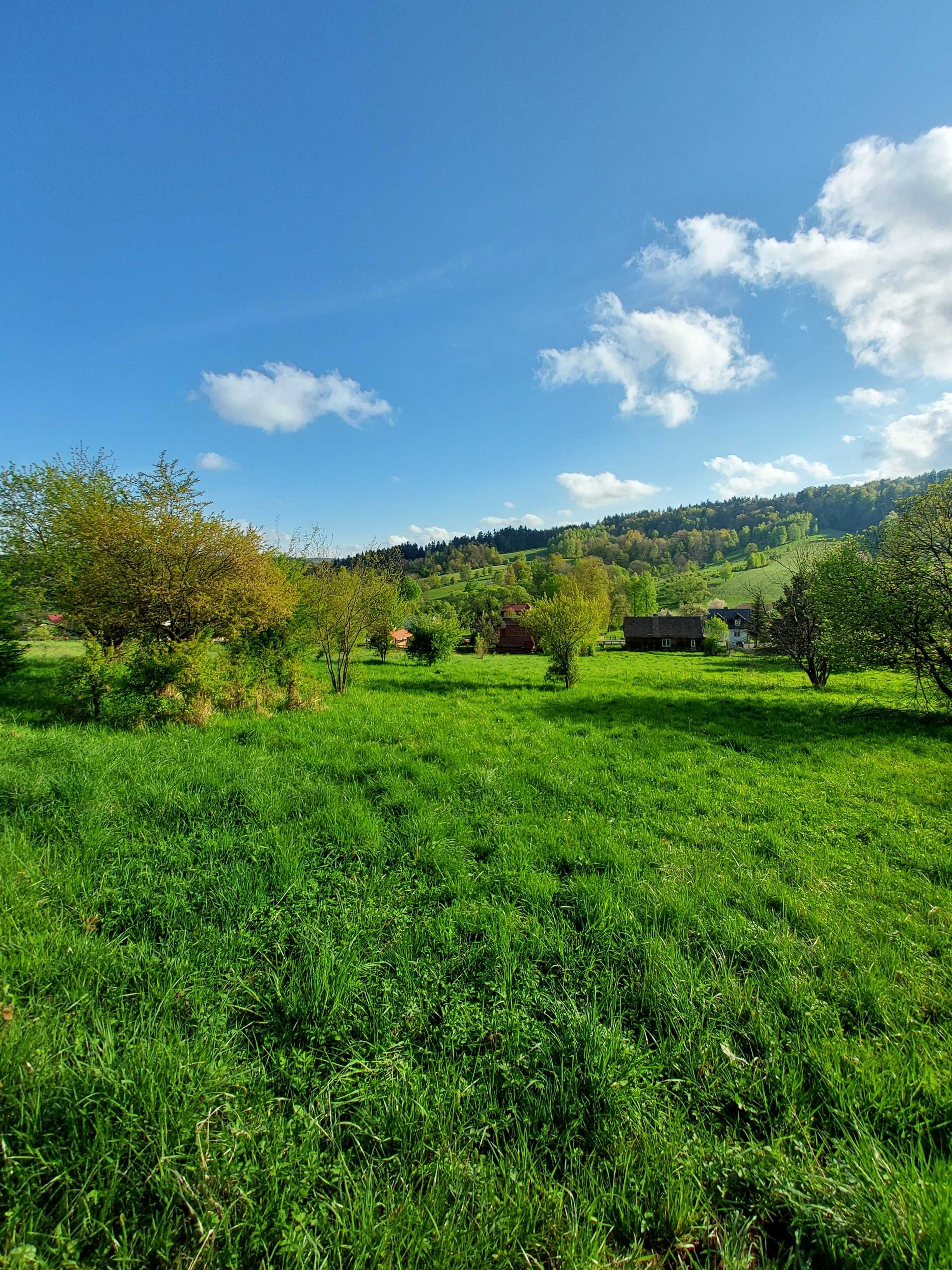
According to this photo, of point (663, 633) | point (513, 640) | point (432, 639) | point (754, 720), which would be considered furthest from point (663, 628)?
point (754, 720)

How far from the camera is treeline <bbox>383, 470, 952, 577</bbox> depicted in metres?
144

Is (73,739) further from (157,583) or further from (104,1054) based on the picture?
(104,1054)

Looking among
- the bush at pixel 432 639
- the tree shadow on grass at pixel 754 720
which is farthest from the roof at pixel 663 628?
the tree shadow on grass at pixel 754 720

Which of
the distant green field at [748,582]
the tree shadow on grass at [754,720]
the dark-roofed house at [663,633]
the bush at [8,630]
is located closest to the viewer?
the tree shadow on grass at [754,720]

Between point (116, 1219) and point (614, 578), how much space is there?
9540cm

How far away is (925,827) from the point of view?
6.40 meters

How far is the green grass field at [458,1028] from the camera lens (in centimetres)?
185

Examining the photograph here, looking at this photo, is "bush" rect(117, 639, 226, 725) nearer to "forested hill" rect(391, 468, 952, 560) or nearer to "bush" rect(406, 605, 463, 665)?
"bush" rect(406, 605, 463, 665)

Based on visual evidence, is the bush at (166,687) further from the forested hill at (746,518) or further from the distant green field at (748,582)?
the forested hill at (746,518)

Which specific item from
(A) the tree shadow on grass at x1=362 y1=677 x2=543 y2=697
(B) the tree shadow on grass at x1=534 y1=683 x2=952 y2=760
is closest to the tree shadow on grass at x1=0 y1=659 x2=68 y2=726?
(A) the tree shadow on grass at x1=362 y1=677 x2=543 y2=697

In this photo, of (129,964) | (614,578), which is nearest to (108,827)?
(129,964)

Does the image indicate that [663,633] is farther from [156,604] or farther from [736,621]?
[156,604]

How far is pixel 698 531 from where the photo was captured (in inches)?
6580

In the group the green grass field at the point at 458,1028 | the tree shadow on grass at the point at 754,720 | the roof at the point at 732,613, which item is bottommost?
the tree shadow on grass at the point at 754,720
